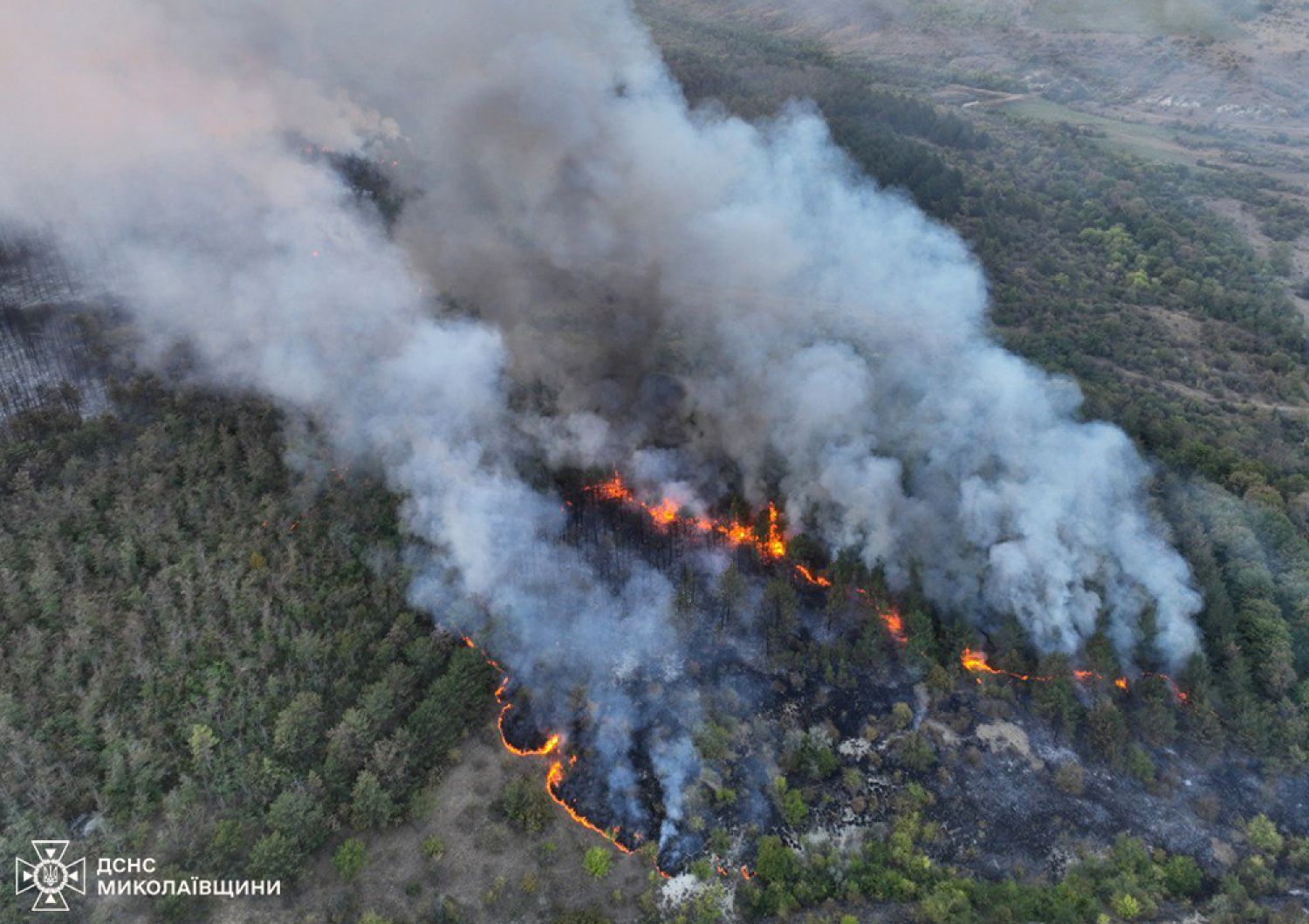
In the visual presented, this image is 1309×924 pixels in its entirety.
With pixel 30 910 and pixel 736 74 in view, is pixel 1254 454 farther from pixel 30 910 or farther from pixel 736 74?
pixel 30 910

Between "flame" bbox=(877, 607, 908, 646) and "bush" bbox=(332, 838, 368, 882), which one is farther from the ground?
"flame" bbox=(877, 607, 908, 646)

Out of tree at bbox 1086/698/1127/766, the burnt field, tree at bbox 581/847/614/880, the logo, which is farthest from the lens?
tree at bbox 1086/698/1127/766

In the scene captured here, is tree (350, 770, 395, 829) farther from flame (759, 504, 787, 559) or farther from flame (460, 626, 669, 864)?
flame (759, 504, 787, 559)

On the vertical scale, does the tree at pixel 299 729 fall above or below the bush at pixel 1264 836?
below

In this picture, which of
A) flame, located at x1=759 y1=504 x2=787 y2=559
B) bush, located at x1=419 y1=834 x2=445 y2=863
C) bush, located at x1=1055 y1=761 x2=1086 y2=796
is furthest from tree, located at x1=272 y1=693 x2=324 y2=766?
bush, located at x1=1055 y1=761 x2=1086 y2=796

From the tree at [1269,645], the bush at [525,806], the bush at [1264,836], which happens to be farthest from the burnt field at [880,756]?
the tree at [1269,645]

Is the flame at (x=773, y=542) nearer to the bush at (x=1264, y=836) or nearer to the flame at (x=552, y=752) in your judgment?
the flame at (x=552, y=752)
